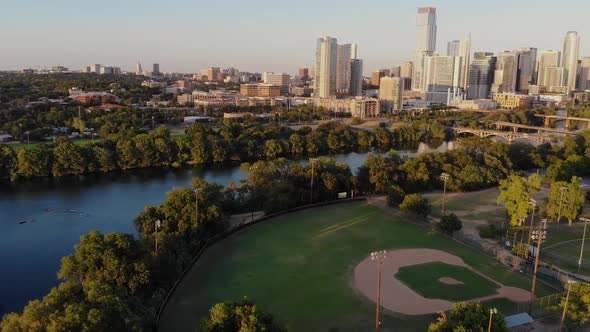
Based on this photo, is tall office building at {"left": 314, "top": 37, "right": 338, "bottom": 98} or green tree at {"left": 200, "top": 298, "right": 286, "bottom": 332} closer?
green tree at {"left": 200, "top": 298, "right": 286, "bottom": 332}

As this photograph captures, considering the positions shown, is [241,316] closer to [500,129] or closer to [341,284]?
[341,284]

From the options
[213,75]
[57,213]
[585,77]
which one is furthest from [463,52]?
[57,213]

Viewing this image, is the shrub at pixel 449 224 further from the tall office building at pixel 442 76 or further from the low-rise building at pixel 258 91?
the tall office building at pixel 442 76

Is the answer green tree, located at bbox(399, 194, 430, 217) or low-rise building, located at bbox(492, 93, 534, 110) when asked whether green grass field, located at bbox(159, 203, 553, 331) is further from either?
low-rise building, located at bbox(492, 93, 534, 110)

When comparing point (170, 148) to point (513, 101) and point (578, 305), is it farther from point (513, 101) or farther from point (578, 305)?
point (513, 101)

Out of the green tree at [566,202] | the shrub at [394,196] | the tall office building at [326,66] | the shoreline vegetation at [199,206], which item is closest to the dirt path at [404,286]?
the shrub at [394,196]

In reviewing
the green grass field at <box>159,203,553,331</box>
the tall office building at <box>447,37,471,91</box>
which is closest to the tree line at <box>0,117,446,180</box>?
the green grass field at <box>159,203,553,331</box>

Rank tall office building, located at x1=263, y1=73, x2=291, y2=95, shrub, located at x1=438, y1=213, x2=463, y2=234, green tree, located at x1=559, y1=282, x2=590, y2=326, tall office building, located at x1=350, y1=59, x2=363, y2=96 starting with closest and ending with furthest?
green tree, located at x1=559, y1=282, x2=590, y2=326 < shrub, located at x1=438, y1=213, x2=463, y2=234 < tall office building, located at x1=350, y1=59, x2=363, y2=96 < tall office building, located at x1=263, y1=73, x2=291, y2=95
